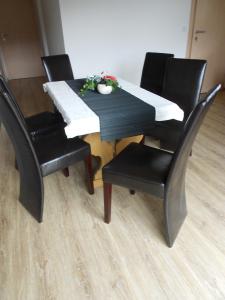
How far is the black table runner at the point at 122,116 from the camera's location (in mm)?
1450

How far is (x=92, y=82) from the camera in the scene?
1.92 meters

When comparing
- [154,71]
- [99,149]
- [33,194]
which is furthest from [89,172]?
[154,71]

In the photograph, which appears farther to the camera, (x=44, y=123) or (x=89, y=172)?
(x=44, y=123)

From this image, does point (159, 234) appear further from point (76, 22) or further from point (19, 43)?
point (19, 43)

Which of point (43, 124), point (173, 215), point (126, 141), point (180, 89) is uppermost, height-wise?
point (180, 89)

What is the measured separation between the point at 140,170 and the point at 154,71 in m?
1.56

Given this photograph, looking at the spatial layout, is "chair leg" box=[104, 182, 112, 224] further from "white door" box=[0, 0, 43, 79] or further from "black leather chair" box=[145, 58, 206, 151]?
"white door" box=[0, 0, 43, 79]

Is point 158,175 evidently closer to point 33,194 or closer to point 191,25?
point 33,194

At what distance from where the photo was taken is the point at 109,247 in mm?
1386

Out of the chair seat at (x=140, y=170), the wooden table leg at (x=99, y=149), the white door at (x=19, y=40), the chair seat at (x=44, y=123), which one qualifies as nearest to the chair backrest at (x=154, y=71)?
the wooden table leg at (x=99, y=149)

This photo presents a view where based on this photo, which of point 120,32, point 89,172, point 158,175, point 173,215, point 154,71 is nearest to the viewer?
point 158,175

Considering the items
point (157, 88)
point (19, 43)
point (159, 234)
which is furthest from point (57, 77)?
point (19, 43)

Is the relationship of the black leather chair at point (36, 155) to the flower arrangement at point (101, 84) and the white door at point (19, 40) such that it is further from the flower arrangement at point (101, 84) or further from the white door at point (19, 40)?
the white door at point (19, 40)

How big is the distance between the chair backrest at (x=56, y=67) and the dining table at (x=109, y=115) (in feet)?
2.26
